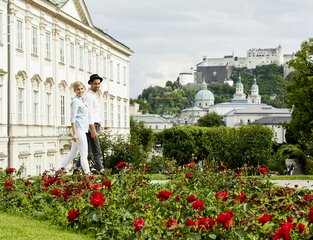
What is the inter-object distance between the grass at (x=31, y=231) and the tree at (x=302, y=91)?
45389 millimetres

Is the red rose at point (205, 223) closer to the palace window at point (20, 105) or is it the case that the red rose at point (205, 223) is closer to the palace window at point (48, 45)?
the palace window at point (20, 105)

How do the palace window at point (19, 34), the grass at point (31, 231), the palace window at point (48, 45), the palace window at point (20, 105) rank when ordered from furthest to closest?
1. the palace window at point (48, 45)
2. the palace window at point (20, 105)
3. the palace window at point (19, 34)
4. the grass at point (31, 231)

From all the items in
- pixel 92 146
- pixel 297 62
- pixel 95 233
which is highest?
pixel 297 62

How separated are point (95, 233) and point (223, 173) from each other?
567 centimetres

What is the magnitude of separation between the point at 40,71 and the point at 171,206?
28323mm

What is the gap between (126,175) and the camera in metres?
13.2

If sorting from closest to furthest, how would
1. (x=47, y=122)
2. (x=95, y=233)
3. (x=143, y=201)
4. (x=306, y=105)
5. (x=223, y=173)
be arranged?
(x=95, y=233) → (x=143, y=201) → (x=223, y=173) → (x=47, y=122) → (x=306, y=105)

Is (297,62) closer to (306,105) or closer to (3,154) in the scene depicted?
(306,105)

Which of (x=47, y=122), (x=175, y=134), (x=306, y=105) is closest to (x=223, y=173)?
(x=47, y=122)

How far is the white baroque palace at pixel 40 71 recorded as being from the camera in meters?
32.8

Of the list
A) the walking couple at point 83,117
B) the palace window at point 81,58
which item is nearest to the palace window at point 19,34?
the palace window at point 81,58

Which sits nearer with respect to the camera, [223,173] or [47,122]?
[223,173]

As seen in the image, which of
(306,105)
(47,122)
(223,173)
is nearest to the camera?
(223,173)

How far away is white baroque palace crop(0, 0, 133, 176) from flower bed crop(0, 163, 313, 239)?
1921 cm
